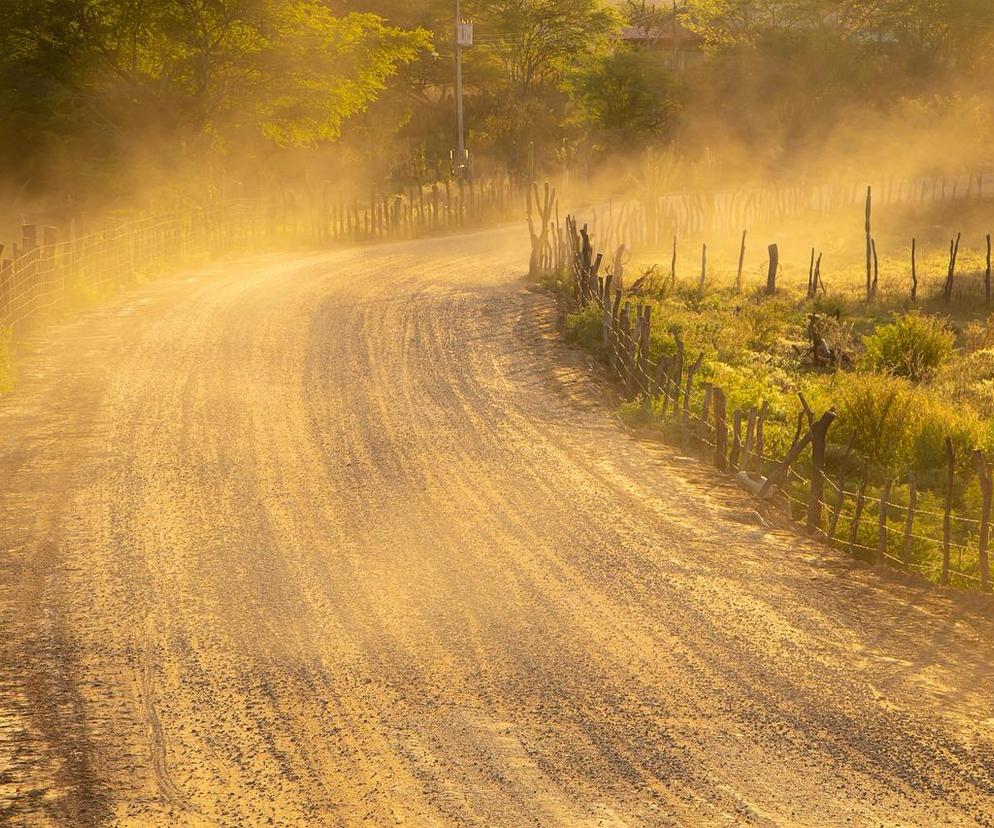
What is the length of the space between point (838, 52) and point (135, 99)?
136 feet

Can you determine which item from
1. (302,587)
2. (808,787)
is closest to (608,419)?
(302,587)

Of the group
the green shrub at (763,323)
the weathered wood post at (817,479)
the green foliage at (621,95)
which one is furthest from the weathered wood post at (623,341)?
the green foliage at (621,95)

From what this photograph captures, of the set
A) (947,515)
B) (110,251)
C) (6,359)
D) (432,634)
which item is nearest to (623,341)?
(947,515)

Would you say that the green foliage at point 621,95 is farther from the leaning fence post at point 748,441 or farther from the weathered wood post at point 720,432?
the leaning fence post at point 748,441

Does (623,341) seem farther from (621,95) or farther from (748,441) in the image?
(621,95)

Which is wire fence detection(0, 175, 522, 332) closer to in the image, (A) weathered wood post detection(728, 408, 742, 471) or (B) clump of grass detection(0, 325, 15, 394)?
(B) clump of grass detection(0, 325, 15, 394)

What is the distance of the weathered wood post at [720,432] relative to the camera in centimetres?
1332

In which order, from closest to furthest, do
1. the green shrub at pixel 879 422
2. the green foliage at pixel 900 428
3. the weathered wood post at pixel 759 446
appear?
the weathered wood post at pixel 759 446
the green foliage at pixel 900 428
the green shrub at pixel 879 422

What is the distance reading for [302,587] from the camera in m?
9.74

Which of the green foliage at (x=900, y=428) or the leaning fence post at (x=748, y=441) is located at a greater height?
the leaning fence post at (x=748, y=441)

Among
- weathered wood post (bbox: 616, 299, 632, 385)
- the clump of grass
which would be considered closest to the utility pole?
weathered wood post (bbox: 616, 299, 632, 385)

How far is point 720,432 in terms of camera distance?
13.5m

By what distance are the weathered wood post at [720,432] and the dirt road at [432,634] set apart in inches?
17.7

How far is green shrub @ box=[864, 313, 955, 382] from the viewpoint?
20609 millimetres
